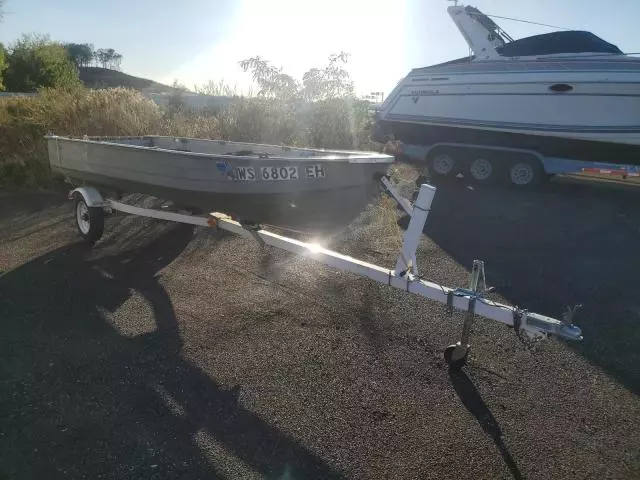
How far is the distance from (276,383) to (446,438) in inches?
43.5

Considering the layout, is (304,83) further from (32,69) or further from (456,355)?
(32,69)

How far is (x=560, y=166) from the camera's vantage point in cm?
990

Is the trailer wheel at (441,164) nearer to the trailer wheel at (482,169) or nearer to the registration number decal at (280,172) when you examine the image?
the trailer wheel at (482,169)

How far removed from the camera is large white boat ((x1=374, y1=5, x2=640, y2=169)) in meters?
9.10

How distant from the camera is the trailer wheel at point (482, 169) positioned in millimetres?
10562

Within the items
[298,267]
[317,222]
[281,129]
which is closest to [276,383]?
[317,222]

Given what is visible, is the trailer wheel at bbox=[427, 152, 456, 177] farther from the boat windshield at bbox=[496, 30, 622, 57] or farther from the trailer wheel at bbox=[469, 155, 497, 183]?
the boat windshield at bbox=[496, 30, 622, 57]

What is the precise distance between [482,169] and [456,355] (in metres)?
8.59

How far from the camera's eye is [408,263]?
10.3ft

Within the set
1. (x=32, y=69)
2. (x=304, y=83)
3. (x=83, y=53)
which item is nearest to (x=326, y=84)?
(x=304, y=83)

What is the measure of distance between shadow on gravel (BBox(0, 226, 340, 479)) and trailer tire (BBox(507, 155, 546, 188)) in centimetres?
871

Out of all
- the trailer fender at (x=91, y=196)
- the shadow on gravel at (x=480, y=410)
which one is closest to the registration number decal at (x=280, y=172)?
the shadow on gravel at (x=480, y=410)

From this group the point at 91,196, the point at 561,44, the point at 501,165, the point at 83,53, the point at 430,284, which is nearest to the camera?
the point at 430,284

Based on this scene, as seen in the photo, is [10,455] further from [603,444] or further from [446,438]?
[603,444]
